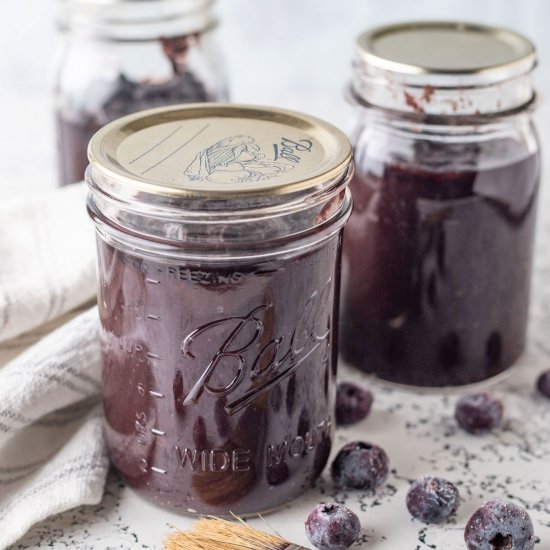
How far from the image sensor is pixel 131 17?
1652 mm

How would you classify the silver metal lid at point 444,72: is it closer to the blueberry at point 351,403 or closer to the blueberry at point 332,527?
the blueberry at point 351,403

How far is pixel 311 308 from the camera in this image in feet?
3.63

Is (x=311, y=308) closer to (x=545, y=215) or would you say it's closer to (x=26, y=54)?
(x=545, y=215)

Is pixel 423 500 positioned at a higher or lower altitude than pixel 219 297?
lower

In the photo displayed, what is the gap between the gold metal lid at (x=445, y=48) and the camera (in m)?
1.32

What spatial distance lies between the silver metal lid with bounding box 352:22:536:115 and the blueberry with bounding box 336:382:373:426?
0.37 m

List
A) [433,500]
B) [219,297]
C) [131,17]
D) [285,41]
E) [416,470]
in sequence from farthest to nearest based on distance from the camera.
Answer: [285,41], [131,17], [416,470], [433,500], [219,297]

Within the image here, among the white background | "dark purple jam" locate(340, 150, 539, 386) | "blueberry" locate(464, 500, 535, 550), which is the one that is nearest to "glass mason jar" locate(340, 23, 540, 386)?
"dark purple jam" locate(340, 150, 539, 386)

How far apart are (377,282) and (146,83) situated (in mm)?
536

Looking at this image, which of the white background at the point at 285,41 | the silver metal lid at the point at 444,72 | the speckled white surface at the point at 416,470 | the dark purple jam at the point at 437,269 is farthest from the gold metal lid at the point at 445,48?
the white background at the point at 285,41

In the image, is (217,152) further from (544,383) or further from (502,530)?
(544,383)

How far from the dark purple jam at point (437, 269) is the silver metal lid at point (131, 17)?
47cm

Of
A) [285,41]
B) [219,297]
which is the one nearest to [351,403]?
[219,297]

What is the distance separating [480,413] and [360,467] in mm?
210
